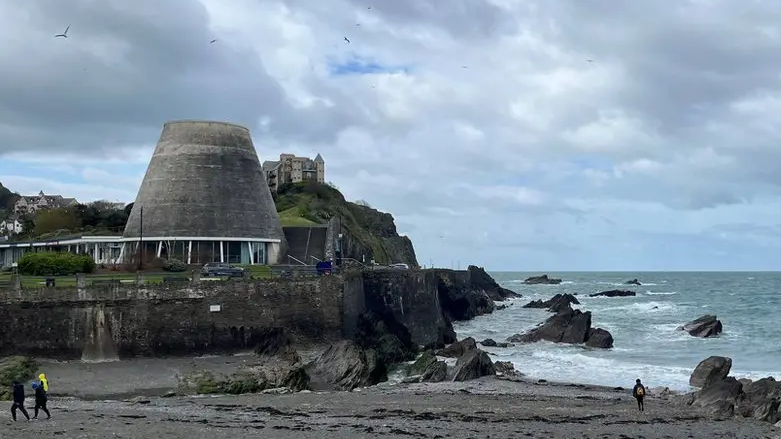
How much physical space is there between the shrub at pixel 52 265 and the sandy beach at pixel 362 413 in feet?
30.6

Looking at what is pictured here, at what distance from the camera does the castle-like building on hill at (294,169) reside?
128 meters

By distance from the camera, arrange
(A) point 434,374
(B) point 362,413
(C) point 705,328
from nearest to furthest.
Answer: (B) point 362,413 < (A) point 434,374 < (C) point 705,328

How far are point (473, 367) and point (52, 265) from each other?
20275 mm

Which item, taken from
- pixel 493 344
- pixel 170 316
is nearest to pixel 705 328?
pixel 493 344

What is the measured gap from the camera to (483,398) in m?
25.9

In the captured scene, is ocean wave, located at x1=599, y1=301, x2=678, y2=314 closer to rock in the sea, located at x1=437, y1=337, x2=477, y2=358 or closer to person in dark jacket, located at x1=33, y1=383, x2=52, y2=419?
rock in the sea, located at x1=437, y1=337, x2=477, y2=358

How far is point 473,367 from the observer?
31.5 metres

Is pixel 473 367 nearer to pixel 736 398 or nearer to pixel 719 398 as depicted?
pixel 719 398

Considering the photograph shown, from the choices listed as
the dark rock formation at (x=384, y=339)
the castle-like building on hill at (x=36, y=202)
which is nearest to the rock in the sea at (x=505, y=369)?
the dark rock formation at (x=384, y=339)

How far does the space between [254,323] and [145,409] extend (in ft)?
38.1

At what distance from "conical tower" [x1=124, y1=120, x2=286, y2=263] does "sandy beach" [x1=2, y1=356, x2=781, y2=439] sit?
1697 cm

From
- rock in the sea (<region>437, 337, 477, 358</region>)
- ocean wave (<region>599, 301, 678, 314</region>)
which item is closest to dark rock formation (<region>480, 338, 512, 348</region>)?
rock in the sea (<region>437, 337, 477, 358</region>)

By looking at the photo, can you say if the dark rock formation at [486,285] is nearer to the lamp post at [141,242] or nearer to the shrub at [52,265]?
the lamp post at [141,242]

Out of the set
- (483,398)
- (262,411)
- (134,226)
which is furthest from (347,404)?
(134,226)
